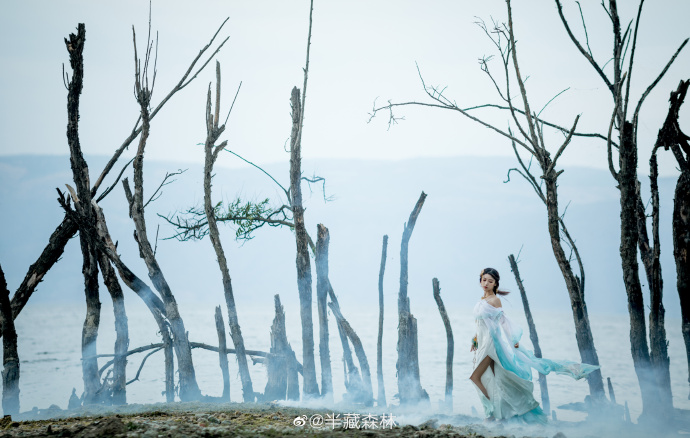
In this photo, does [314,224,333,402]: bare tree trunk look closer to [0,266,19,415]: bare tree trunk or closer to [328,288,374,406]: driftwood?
[328,288,374,406]: driftwood

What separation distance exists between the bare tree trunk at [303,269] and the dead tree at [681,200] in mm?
6119

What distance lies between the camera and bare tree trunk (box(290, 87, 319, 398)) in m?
12.1

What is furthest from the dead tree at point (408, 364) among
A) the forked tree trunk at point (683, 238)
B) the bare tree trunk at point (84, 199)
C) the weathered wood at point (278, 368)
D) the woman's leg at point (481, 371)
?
the bare tree trunk at point (84, 199)

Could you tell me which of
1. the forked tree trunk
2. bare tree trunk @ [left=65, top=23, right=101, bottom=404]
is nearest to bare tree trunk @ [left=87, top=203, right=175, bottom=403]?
bare tree trunk @ [left=65, top=23, right=101, bottom=404]

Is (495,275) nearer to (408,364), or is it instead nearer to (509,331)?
(509,331)

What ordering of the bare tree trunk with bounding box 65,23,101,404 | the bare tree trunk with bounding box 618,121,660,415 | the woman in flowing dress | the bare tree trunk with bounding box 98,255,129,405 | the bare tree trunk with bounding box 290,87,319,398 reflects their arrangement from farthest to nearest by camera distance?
the bare tree trunk with bounding box 98,255,129,405
the bare tree trunk with bounding box 65,23,101,404
the bare tree trunk with bounding box 290,87,319,398
the bare tree trunk with bounding box 618,121,660,415
the woman in flowing dress

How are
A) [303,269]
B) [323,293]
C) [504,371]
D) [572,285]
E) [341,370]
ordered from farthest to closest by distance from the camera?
[341,370] < [323,293] < [303,269] < [572,285] < [504,371]

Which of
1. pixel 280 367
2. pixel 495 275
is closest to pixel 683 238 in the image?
pixel 495 275

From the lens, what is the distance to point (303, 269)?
39.7 feet

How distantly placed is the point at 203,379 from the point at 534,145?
55.6ft

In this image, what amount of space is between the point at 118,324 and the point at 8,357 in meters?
2.10

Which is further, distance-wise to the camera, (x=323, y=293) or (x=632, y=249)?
(x=323, y=293)

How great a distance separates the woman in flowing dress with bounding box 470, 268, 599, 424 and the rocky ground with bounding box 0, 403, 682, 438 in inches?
11.1

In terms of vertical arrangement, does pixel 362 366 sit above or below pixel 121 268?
below
